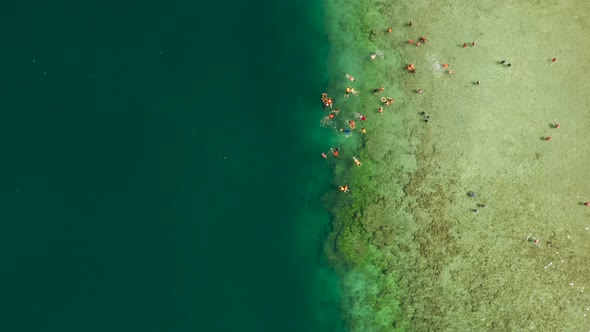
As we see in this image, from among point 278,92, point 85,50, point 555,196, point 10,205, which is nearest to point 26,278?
point 10,205

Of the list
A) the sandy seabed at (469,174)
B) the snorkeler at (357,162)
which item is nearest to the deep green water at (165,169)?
the snorkeler at (357,162)

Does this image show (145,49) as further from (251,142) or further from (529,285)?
(529,285)

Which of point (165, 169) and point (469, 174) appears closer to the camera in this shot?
point (469, 174)

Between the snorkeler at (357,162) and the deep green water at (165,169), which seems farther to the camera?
the deep green water at (165,169)

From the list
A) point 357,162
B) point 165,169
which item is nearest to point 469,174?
point 357,162

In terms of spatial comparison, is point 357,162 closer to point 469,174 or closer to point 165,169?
point 469,174

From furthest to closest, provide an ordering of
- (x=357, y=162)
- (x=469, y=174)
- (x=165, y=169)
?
(x=165, y=169) → (x=357, y=162) → (x=469, y=174)

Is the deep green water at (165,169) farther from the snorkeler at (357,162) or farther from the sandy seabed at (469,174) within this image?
the sandy seabed at (469,174)

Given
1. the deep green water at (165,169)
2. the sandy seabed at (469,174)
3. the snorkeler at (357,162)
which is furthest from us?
the deep green water at (165,169)
